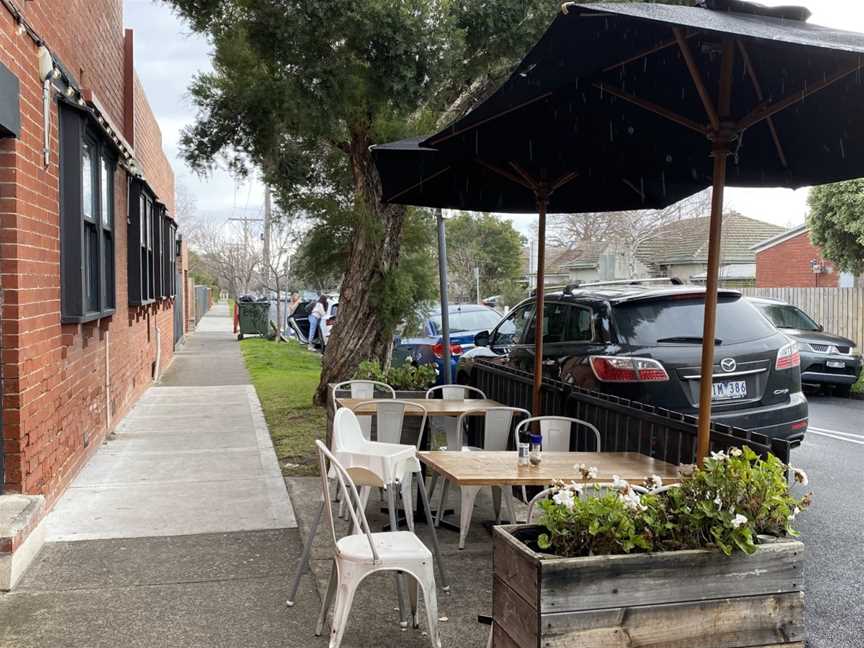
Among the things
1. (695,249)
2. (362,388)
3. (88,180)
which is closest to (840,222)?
(362,388)

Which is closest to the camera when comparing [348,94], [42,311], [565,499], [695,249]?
[565,499]

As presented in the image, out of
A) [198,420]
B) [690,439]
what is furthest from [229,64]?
[690,439]

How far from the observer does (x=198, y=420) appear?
1061cm

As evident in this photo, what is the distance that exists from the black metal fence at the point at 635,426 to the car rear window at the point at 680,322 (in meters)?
0.78

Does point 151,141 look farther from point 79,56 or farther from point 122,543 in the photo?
point 122,543

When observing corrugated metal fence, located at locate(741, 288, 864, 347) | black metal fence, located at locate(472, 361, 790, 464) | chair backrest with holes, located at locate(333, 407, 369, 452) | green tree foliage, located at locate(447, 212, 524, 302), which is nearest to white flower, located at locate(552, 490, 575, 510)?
black metal fence, located at locate(472, 361, 790, 464)

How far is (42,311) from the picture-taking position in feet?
18.1

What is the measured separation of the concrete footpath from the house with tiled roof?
27.9m

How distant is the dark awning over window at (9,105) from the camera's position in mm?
4586

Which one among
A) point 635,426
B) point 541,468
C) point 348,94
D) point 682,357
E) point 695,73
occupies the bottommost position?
point 541,468

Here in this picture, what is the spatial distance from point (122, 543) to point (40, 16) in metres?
3.61

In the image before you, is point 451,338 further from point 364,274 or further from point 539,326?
point 539,326

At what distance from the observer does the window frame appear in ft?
20.5

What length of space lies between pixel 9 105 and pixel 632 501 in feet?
13.3
